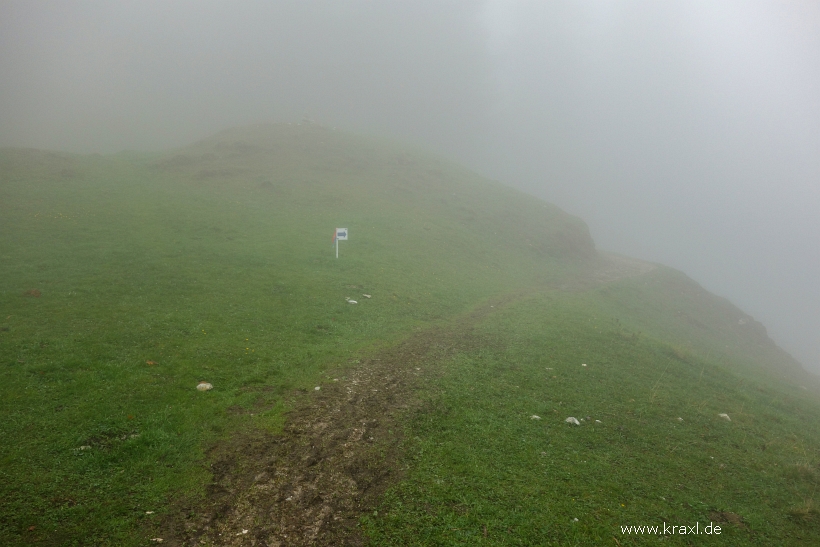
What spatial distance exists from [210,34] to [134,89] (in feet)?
247

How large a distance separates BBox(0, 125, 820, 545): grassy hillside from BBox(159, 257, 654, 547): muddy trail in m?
0.32

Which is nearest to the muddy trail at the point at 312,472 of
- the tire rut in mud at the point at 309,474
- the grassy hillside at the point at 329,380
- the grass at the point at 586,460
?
the tire rut in mud at the point at 309,474

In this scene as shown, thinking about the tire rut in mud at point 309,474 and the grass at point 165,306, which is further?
the grass at point 165,306

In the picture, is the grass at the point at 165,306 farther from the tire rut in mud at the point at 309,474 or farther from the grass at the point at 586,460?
the grass at the point at 586,460

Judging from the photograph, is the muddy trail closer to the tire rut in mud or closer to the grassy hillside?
the tire rut in mud

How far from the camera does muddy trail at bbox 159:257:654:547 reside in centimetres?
809

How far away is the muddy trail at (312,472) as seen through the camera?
319 inches

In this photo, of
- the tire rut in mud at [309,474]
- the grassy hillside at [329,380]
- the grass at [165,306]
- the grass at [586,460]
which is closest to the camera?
the tire rut in mud at [309,474]

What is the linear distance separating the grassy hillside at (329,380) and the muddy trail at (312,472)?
0.32 meters

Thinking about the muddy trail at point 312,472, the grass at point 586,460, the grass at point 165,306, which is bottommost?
the grass at point 586,460

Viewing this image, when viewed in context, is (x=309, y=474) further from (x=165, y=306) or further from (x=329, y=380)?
(x=165, y=306)

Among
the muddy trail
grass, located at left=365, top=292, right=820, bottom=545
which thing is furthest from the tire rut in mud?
grass, located at left=365, top=292, right=820, bottom=545

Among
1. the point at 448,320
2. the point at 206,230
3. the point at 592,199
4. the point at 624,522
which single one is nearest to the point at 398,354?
the point at 448,320

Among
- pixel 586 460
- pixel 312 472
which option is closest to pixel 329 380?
pixel 312 472
